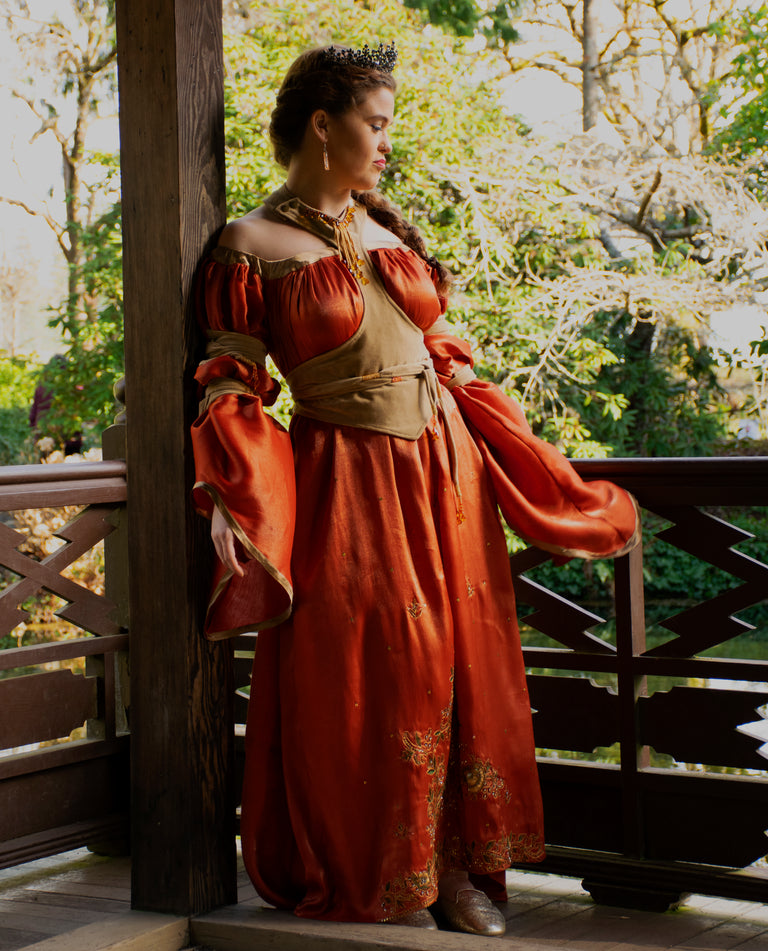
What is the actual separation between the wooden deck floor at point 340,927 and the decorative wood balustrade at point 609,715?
8 centimetres

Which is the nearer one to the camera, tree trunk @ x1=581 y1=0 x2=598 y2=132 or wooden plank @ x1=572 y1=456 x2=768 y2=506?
wooden plank @ x1=572 y1=456 x2=768 y2=506

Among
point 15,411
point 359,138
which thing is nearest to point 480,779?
point 359,138

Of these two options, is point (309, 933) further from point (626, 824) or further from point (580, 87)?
point (580, 87)

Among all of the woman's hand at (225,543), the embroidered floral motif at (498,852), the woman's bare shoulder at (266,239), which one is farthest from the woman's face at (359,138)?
the embroidered floral motif at (498,852)

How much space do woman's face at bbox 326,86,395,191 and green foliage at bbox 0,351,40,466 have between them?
8237mm

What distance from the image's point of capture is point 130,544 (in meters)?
2.31

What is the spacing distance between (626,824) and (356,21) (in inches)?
285

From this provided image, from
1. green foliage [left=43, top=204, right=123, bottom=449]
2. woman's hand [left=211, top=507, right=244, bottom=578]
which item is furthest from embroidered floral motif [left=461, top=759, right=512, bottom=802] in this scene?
green foliage [left=43, top=204, right=123, bottom=449]

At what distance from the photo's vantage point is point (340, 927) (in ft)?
6.95

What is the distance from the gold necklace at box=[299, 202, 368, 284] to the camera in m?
2.21

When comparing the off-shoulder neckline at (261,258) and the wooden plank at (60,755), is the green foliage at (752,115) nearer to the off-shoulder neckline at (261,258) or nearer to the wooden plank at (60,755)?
the off-shoulder neckline at (261,258)

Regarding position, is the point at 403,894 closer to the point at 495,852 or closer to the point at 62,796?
the point at 495,852

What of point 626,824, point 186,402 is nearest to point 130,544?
point 186,402

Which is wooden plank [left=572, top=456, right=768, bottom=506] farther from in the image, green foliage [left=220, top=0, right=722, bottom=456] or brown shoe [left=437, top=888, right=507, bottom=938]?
green foliage [left=220, top=0, right=722, bottom=456]
